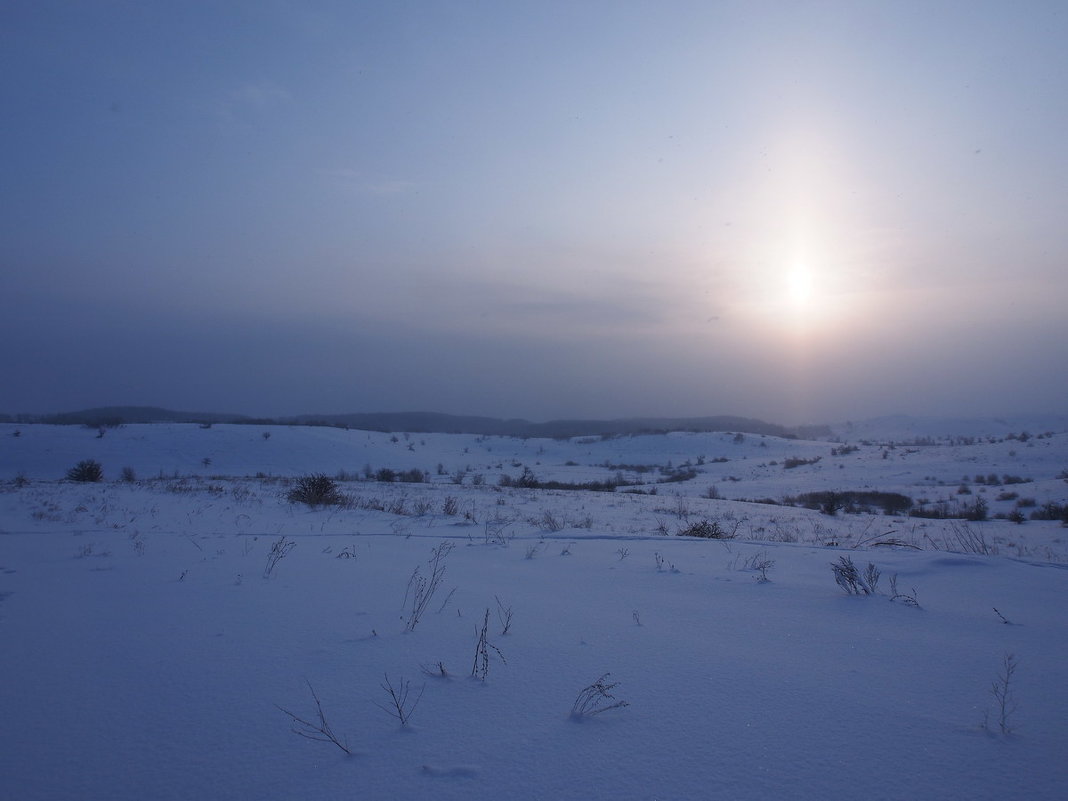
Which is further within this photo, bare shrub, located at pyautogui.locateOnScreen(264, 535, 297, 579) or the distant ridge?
the distant ridge

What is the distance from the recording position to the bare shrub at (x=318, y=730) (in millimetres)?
2357

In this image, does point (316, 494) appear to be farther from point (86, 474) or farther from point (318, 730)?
point (86, 474)

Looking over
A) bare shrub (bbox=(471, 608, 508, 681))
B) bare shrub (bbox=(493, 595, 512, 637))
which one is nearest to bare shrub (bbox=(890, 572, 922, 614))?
bare shrub (bbox=(493, 595, 512, 637))

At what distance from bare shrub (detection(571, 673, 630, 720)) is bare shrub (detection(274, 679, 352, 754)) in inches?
37.6

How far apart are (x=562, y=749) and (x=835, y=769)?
99 cm

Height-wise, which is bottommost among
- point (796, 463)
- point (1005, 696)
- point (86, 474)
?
point (86, 474)

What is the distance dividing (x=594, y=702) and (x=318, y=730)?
1.17 m

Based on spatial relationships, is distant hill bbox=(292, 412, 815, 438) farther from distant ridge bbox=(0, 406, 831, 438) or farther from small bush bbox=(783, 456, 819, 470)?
small bush bbox=(783, 456, 819, 470)

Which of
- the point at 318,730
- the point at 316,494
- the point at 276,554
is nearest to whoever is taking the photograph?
the point at 318,730

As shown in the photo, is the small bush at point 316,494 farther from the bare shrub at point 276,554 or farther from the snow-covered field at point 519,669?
the bare shrub at point 276,554

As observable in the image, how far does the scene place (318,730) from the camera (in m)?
2.45

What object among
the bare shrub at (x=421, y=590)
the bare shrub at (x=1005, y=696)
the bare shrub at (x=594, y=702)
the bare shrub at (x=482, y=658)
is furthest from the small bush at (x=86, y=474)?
the bare shrub at (x=1005, y=696)

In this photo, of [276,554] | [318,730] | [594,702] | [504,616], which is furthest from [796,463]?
[318,730]

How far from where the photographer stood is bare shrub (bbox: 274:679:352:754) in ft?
7.73
